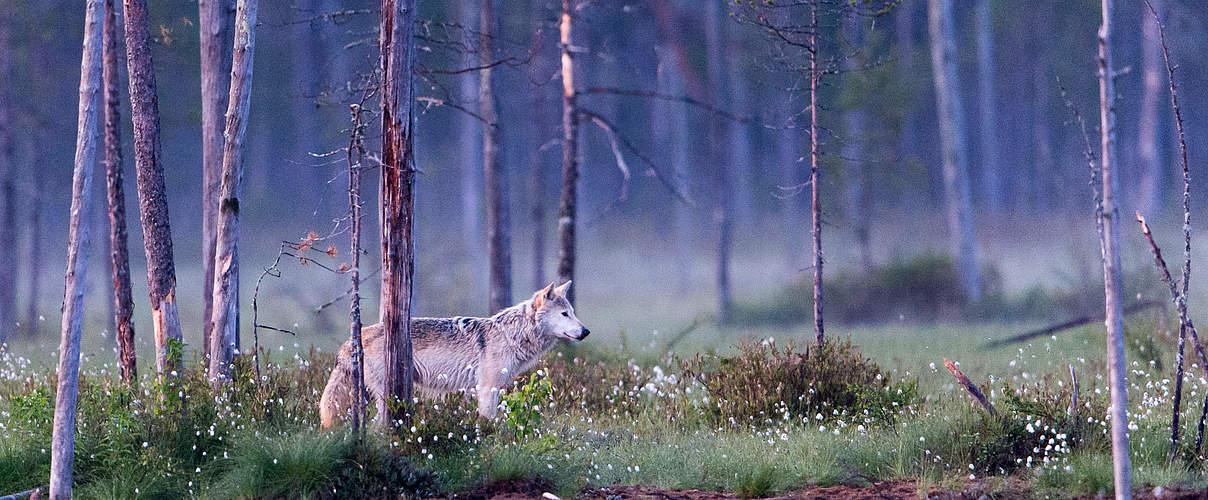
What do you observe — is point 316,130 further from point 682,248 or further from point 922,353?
point 922,353

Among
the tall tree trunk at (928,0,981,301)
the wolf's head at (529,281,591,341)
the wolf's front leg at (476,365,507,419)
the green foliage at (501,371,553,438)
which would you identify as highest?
the tall tree trunk at (928,0,981,301)

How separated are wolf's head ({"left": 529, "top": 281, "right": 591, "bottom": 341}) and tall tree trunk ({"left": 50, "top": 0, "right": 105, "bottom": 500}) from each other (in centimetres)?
425

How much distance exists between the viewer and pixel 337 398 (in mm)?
9031

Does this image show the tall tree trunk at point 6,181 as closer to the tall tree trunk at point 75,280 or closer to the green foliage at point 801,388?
the tall tree trunk at point 75,280

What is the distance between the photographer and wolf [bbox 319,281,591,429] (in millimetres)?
9805

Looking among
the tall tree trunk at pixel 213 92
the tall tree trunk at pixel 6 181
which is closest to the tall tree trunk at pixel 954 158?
the tall tree trunk at pixel 213 92

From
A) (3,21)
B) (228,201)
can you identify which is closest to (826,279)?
(228,201)

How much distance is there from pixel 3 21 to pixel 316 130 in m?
25.9

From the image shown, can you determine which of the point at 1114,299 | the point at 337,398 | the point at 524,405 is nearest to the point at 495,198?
the point at 337,398

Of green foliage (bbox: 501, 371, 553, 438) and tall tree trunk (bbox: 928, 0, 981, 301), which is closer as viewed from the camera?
green foliage (bbox: 501, 371, 553, 438)

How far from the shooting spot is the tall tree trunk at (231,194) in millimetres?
8938

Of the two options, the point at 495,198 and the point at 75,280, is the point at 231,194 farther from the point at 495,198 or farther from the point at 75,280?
the point at 495,198

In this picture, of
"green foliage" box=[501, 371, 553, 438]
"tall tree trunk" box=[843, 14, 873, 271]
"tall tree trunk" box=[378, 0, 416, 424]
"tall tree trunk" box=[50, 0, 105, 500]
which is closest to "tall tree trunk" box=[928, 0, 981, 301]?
"tall tree trunk" box=[843, 14, 873, 271]

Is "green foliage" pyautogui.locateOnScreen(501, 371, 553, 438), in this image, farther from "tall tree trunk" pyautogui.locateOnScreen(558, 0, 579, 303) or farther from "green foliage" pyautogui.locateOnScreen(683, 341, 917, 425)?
"tall tree trunk" pyautogui.locateOnScreen(558, 0, 579, 303)
